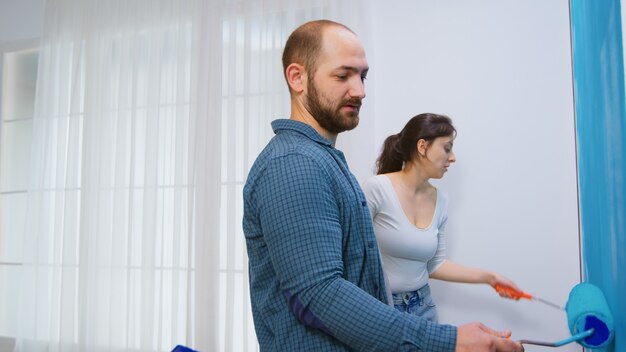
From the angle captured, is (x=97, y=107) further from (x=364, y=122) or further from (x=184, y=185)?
(x=364, y=122)

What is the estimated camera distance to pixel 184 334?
2639 millimetres

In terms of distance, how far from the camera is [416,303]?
5.69 feet

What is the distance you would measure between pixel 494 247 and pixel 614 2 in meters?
1.63

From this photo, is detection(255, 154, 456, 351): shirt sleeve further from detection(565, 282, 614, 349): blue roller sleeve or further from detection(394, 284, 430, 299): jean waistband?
detection(394, 284, 430, 299): jean waistband

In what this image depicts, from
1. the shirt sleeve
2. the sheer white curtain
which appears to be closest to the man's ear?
the shirt sleeve

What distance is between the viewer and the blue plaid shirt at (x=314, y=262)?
76cm

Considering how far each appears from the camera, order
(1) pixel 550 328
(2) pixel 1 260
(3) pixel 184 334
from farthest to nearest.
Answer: (2) pixel 1 260 → (3) pixel 184 334 → (1) pixel 550 328

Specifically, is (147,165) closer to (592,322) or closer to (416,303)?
(416,303)

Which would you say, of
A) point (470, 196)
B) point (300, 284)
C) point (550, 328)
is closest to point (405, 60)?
point (470, 196)

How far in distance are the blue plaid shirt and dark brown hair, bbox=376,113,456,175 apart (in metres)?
0.98

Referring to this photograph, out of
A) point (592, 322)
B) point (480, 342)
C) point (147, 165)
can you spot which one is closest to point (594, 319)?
point (592, 322)

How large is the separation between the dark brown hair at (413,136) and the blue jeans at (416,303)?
1.60 feet

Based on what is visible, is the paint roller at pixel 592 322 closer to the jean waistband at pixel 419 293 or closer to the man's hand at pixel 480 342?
the man's hand at pixel 480 342

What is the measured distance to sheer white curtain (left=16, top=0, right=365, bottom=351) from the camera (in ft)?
8.25
